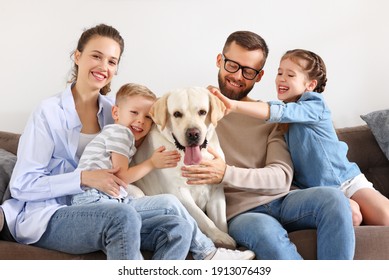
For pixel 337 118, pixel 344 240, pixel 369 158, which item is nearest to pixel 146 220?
pixel 344 240

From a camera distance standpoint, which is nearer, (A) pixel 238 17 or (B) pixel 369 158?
(B) pixel 369 158

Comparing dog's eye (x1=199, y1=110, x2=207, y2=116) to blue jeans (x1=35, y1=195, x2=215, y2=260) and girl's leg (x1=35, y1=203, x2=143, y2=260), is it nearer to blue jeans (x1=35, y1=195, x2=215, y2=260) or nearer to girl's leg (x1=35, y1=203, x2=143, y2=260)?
blue jeans (x1=35, y1=195, x2=215, y2=260)

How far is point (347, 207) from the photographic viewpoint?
2049 millimetres

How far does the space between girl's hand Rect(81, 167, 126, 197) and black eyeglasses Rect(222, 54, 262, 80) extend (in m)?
0.75

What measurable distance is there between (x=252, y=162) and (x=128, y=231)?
0.76 meters

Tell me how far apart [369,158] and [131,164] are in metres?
1.39

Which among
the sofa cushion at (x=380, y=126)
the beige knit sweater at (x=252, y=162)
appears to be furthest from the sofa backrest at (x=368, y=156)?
the beige knit sweater at (x=252, y=162)

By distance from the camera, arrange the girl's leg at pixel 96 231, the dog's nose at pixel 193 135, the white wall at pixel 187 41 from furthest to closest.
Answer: the white wall at pixel 187 41
the dog's nose at pixel 193 135
the girl's leg at pixel 96 231

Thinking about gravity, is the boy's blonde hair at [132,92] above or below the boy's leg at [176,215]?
above

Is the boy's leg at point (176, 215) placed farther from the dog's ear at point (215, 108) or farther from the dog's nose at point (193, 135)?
the dog's ear at point (215, 108)

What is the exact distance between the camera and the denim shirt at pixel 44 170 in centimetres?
208

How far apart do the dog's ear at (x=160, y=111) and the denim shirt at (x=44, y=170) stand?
353mm
